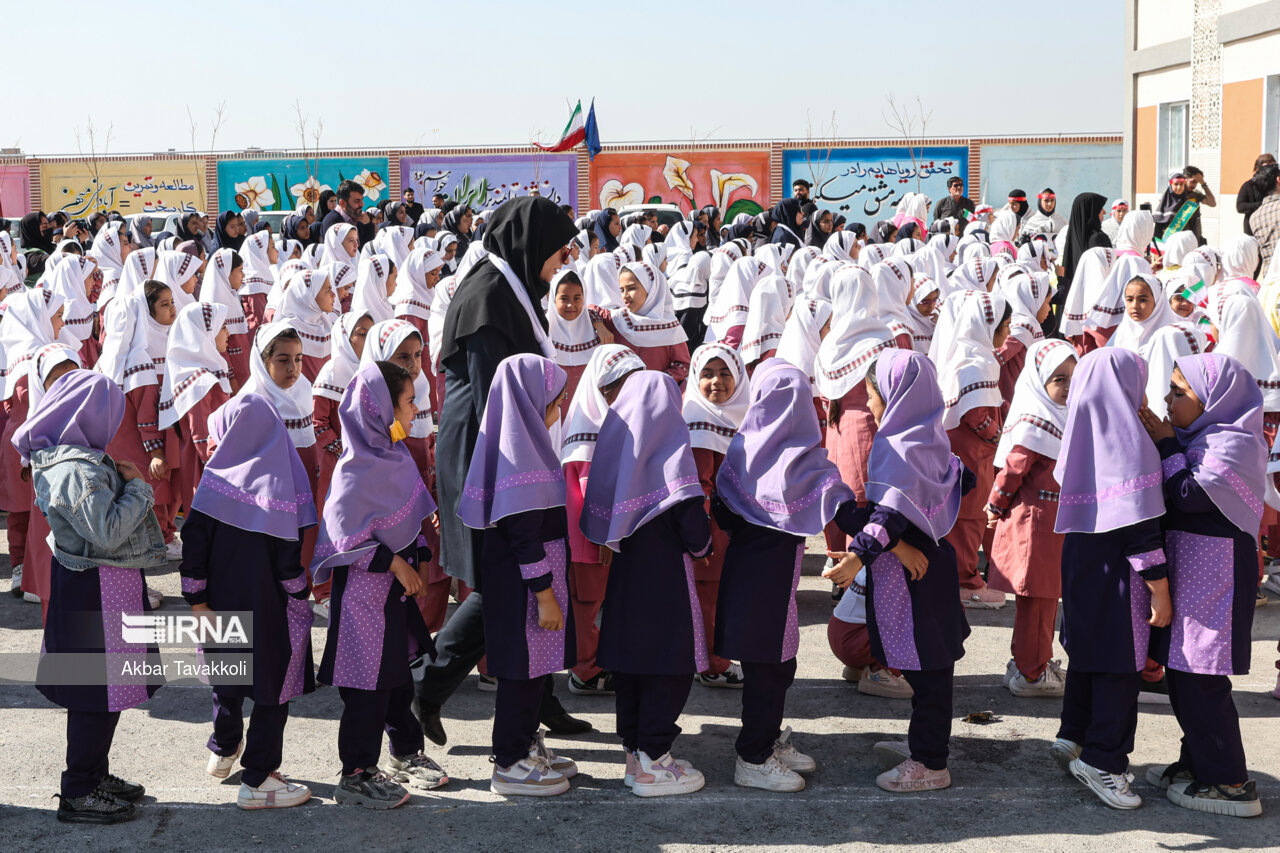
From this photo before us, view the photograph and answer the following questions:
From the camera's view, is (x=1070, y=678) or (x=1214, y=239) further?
(x=1214, y=239)

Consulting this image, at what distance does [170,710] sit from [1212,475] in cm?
364

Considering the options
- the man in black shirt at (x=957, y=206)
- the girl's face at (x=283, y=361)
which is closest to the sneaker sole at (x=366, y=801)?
A: the girl's face at (x=283, y=361)

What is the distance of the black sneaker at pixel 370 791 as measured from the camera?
386 centimetres

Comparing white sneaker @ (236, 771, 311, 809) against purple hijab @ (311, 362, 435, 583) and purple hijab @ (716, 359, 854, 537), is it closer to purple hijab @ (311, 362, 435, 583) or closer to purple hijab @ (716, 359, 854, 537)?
purple hijab @ (311, 362, 435, 583)

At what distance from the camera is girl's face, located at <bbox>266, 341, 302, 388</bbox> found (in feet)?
16.7

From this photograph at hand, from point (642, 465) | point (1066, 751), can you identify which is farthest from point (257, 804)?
point (1066, 751)

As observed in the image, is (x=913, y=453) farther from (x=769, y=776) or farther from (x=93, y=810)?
(x=93, y=810)

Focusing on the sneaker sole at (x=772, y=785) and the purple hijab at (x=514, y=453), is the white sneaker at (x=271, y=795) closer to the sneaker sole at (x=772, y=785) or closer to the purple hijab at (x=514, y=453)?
the purple hijab at (x=514, y=453)

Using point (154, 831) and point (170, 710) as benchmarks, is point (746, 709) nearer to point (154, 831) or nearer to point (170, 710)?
point (154, 831)

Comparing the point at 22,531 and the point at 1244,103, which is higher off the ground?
the point at 1244,103

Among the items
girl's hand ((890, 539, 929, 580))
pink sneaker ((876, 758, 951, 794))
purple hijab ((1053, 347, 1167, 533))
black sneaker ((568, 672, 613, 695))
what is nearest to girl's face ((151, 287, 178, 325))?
black sneaker ((568, 672, 613, 695))

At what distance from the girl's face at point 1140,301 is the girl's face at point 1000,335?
0.77 metres

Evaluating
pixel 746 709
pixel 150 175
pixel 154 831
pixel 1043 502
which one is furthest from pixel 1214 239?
pixel 150 175

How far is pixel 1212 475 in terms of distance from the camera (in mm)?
3680
